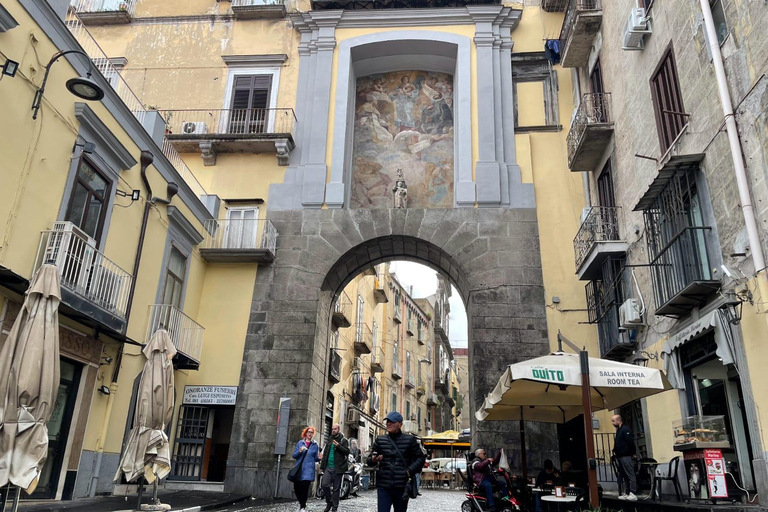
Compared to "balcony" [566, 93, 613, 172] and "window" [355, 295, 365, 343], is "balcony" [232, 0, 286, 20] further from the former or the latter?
"window" [355, 295, 365, 343]

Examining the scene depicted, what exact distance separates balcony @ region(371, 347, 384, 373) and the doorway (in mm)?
21574

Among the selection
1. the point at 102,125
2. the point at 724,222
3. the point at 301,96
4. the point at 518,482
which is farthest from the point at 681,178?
the point at 301,96

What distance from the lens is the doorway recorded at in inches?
417

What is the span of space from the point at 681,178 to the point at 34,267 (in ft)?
35.4

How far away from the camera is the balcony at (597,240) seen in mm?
13906

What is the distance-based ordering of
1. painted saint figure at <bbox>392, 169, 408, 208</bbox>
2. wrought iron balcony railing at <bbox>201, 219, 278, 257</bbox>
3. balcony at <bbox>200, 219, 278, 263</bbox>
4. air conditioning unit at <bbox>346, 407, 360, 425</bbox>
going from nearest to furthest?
balcony at <bbox>200, 219, 278, 263</bbox>
wrought iron balcony railing at <bbox>201, 219, 278, 257</bbox>
painted saint figure at <bbox>392, 169, 408, 208</bbox>
air conditioning unit at <bbox>346, 407, 360, 425</bbox>

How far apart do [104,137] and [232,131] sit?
25.4 feet

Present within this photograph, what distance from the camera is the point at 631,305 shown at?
41.1 ft

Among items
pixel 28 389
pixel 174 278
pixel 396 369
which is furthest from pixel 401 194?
pixel 396 369

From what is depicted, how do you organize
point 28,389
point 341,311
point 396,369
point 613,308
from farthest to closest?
point 396,369 → point 341,311 → point 613,308 → point 28,389

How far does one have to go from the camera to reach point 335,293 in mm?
18766

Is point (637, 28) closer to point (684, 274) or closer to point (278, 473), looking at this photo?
point (684, 274)

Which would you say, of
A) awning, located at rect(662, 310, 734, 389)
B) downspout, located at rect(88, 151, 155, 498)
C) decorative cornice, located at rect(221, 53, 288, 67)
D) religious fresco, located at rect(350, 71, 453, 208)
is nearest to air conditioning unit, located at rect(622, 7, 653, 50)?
awning, located at rect(662, 310, 734, 389)

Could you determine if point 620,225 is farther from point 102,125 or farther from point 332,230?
point 102,125
